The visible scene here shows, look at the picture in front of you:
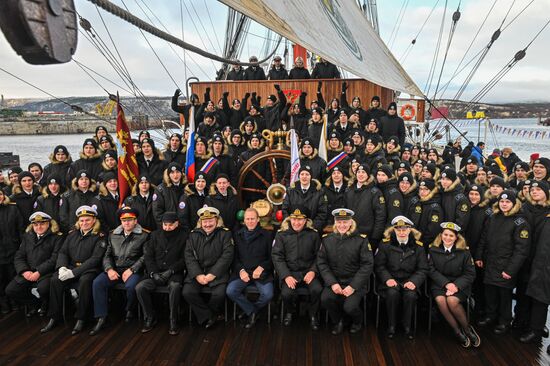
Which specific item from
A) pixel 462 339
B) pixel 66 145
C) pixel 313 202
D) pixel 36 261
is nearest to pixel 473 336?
pixel 462 339

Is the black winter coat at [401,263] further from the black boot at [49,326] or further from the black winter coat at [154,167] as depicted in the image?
the black boot at [49,326]

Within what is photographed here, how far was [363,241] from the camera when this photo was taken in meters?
3.53

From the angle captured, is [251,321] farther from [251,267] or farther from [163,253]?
[163,253]

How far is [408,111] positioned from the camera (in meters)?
11.4

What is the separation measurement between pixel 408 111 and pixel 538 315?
8964 millimetres

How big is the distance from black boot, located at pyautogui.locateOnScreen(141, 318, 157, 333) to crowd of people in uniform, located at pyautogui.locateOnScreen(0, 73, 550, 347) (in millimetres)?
12

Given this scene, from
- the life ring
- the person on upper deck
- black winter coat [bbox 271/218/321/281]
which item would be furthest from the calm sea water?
black winter coat [bbox 271/218/321/281]

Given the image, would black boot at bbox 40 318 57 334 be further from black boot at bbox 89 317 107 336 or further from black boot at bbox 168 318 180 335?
black boot at bbox 168 318 180 335

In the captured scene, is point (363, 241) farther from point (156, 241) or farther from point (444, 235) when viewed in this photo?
point (156, 241)

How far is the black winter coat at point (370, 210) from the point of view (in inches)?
158

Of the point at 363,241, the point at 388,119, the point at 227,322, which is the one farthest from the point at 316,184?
the point at 388,119

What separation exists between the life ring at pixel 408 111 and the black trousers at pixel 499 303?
859cm

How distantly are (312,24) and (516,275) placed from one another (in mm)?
2815

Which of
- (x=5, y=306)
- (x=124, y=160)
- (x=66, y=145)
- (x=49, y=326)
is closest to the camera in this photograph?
(x=49, y=326)
